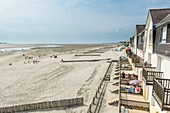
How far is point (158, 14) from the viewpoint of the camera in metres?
15.9

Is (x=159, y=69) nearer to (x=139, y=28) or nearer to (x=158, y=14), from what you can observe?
(x=158, y=14)

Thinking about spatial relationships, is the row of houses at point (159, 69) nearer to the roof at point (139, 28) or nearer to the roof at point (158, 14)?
the roof at point (158, 14)

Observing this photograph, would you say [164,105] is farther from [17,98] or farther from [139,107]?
[17,98]

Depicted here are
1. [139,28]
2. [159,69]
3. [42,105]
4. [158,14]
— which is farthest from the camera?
[139,28]

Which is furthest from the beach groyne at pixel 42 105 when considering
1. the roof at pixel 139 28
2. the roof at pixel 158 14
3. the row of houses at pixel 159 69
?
the roof at pixel 139 28

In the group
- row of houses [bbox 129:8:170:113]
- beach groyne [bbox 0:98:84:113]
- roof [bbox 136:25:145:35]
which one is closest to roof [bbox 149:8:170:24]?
row of houses [bbox 129:8:170:113]

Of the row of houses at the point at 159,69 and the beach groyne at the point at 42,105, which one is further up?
the row of houses at the point at 159,69

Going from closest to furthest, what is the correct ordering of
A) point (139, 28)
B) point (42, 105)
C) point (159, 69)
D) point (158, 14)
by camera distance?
point (159, 69) < point (42, 105) < point (158, 14) < point (139, 28)

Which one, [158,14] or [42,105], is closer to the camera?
[42,105]

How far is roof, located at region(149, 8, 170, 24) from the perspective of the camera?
15.2 meters

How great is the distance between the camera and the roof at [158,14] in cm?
1524

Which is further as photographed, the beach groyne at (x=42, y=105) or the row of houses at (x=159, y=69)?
the beach groyne at (x=42, y=105)

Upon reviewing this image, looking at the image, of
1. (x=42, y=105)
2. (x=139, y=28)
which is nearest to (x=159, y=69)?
(x=42, y=105)

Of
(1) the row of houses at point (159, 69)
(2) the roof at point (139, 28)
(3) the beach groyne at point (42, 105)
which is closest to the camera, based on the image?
(1) the row of houses at point (159, 69)
